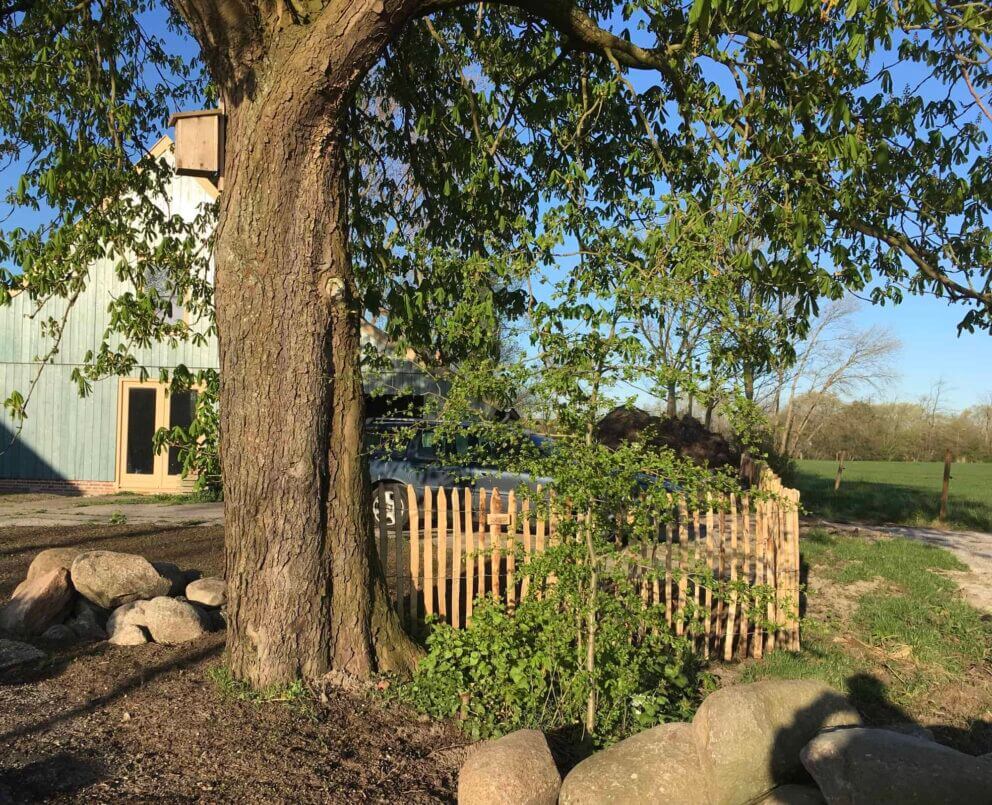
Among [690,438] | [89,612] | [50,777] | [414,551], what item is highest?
[690,438]

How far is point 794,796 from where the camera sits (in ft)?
12.8

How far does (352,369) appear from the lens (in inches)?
209

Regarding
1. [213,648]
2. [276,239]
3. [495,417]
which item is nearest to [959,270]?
[495,417]

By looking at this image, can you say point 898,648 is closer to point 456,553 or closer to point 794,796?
point 794,796

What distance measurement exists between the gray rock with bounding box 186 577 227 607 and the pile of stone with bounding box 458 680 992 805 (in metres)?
3.52

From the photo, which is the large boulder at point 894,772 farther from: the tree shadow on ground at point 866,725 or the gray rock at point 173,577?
the gray rock at point 173,577

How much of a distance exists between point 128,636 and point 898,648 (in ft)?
20.0

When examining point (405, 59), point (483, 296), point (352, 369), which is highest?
point (405, 59)

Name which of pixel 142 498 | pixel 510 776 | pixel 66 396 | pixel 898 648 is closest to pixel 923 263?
pixel 898 648

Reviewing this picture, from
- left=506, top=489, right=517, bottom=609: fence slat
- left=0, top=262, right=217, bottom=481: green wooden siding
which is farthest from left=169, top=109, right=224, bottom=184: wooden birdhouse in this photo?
left=0, top=262, right=217, bottom=481: green wooden siding

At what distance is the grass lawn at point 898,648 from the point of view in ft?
19.7

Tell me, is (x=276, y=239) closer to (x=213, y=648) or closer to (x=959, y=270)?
(x=213, y=648)

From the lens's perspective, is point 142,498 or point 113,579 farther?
point 142,498

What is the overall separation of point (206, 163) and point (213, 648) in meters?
3.33
